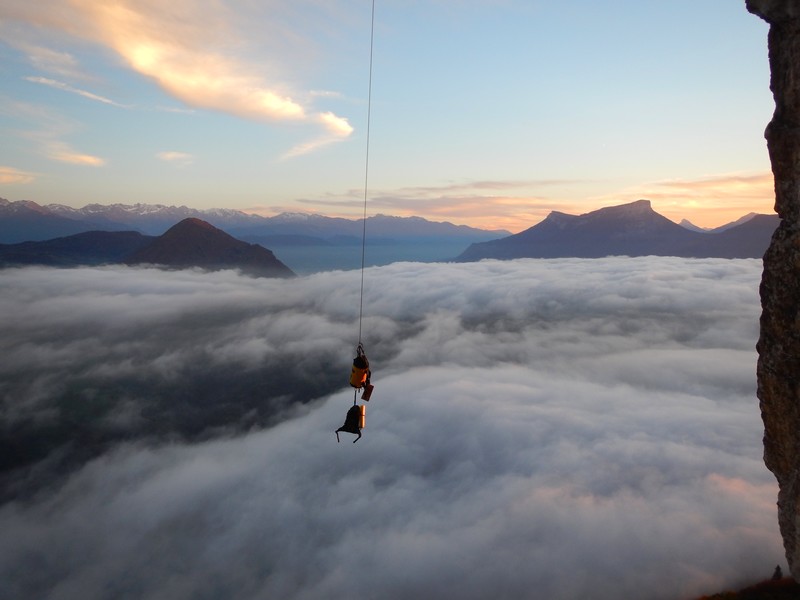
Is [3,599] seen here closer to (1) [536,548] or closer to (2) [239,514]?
(2) [239,514]

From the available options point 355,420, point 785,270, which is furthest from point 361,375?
point 785,270

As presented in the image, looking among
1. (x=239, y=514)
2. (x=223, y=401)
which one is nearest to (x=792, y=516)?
(x=239, y=514)

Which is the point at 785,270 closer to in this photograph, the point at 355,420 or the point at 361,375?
the point at 361,375

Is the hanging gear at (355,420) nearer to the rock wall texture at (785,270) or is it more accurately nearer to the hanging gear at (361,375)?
the hanging gear at (361,375)

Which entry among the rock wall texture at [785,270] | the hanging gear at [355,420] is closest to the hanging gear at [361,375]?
the hanging gear at [355,420]

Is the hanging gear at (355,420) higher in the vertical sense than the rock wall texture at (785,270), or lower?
lower

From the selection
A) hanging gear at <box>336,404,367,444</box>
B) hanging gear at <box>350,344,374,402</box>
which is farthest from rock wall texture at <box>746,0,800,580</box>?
hanging gear at <box>336,404,367,444</box>

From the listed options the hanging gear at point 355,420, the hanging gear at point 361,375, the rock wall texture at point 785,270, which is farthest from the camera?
the hanging gear at point 355,420

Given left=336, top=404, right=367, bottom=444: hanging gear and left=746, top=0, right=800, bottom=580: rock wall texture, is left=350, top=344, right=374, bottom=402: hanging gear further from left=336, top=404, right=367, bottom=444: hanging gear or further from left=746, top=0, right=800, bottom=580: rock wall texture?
left=746, top=0, right=800, bottom=580: rock wall texture
